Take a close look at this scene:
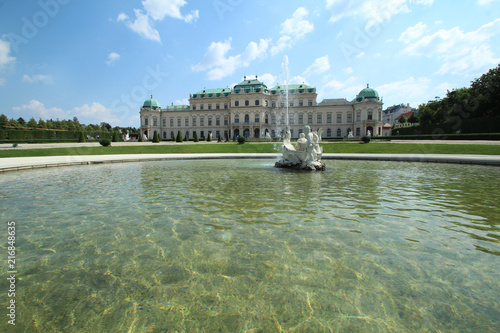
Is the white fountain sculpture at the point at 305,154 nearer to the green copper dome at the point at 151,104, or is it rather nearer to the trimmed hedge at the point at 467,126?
the trimmed hedge at the point at 467,126

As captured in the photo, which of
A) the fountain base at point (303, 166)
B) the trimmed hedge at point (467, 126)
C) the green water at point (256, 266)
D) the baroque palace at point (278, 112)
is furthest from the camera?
the baroque palace at point (278, 112)

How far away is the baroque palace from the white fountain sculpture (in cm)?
4946

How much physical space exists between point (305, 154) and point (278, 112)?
55.3m

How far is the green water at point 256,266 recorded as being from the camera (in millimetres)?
2527

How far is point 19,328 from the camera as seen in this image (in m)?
2.40

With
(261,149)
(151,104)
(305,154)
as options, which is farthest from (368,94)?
(151,104)

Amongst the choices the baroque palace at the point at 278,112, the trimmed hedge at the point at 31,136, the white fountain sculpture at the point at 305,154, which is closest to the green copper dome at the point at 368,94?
the baroque palace at the point at 278,112

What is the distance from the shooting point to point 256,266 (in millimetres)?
3484

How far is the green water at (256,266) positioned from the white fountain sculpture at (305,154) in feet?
24.2

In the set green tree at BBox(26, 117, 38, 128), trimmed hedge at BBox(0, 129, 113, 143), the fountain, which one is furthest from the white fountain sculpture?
green tree at BBox(26, 117, 38, 128)

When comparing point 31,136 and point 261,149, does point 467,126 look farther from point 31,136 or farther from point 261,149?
point 31,136

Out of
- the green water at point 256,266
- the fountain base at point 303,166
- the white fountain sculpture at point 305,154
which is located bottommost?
the green water at point 256,266

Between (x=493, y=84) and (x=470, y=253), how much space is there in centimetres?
5090

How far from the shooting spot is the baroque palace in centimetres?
6241
